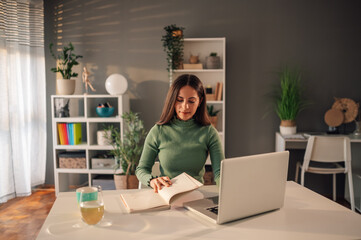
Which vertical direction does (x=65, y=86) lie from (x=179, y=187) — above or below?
above

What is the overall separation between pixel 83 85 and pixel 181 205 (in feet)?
10.2

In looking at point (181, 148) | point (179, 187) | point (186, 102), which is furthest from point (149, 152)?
point (179, 187)

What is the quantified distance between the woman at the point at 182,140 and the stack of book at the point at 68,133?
2272mm

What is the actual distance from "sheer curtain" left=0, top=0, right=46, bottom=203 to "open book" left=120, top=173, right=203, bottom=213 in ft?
9.02

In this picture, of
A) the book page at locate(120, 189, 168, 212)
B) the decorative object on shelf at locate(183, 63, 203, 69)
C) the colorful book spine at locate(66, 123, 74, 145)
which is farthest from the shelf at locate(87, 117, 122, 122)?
the book page at locate(120, 189, 168, 212)

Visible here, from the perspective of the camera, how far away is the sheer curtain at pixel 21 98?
3.70 meters

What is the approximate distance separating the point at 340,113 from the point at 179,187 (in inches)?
116

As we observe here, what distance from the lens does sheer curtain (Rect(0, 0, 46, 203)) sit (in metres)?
3.70

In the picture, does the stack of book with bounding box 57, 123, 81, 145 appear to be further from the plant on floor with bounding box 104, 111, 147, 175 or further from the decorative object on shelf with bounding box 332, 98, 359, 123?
the decorative object on shelf with bounding box 332, 98, 359, 123

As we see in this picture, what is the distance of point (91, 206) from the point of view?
1246 mm

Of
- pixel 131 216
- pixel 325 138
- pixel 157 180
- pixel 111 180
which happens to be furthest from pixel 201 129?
pixel 111 180

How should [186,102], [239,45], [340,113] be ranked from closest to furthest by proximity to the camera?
[186,102] → [340,113] → [239,45]

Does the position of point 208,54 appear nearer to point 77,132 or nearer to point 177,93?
point 77,132

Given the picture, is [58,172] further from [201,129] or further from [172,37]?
[201,129]
